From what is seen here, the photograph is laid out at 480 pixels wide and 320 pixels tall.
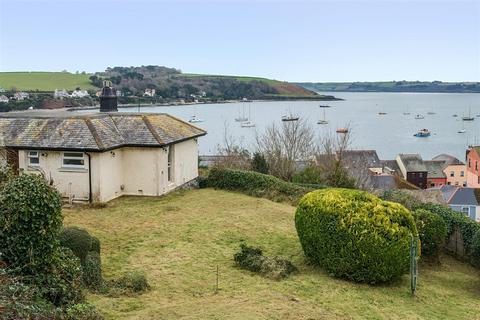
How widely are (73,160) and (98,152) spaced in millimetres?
1374

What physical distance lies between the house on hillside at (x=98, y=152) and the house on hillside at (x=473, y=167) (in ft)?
161

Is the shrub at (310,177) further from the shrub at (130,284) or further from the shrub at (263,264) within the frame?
the shrub at (130,284)

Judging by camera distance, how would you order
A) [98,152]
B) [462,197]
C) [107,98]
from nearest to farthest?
1. [98,152]
2. [107,98]
3. [462,197]

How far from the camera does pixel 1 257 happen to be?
358 inches

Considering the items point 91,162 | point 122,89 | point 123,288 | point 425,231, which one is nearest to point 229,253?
point 123,288

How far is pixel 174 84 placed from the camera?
137 metres

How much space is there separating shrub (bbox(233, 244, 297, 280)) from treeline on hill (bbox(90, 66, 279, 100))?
93556 mm

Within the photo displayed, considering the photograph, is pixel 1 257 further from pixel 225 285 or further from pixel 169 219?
pixel 169 219

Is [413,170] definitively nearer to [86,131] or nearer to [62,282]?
[86,131]

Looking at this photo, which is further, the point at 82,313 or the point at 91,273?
the point at 91,273

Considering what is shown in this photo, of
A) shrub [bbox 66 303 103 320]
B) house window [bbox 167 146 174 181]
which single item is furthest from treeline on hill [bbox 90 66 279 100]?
shrub [bbox 66 303 103 320]

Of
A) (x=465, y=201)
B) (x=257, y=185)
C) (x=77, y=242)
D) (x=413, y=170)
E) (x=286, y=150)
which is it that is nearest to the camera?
(x=77, y=242)

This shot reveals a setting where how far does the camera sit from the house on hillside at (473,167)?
203ft

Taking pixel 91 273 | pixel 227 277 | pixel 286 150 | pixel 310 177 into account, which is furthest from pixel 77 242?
pixel 286 150
